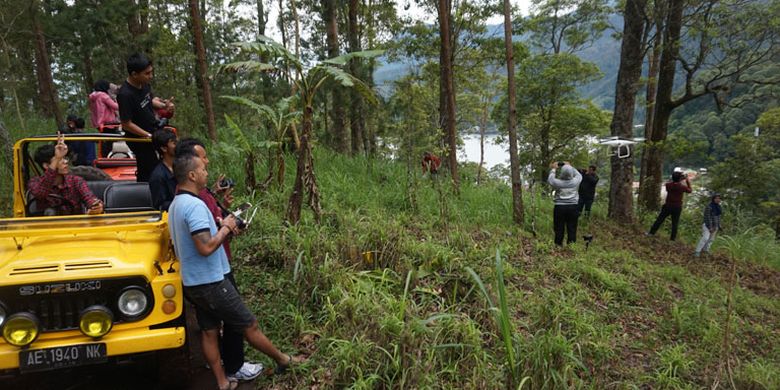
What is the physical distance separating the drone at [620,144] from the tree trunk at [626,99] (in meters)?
0.26

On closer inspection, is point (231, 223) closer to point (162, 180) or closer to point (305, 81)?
point (162, 180)

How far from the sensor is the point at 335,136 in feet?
46.7

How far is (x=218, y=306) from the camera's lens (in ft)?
9.66

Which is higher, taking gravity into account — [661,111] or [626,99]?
[626,99]

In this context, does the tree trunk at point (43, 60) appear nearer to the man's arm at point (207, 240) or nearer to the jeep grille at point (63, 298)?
the jeep grille at point (63, 298)

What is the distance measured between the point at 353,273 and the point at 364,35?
18.3m

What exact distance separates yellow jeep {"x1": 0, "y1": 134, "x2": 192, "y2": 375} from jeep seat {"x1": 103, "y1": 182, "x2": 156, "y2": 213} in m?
0.74

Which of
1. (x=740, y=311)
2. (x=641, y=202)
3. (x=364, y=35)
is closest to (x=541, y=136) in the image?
(x=641, y=202)

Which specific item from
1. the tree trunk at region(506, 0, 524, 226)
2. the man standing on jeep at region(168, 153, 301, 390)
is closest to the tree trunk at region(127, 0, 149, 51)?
the tree trunk at region(506, 0, 524, 226)

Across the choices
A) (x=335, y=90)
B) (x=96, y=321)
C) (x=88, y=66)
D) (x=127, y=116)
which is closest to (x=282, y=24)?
(x=88, y=66)

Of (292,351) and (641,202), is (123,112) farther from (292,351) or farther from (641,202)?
(641,202)

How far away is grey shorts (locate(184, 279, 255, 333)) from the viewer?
2.90 m

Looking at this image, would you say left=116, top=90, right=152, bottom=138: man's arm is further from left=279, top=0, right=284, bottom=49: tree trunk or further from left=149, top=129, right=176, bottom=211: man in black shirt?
left=279, top=0, right=284, bottom=49: tree trunk

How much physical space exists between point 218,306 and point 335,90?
35.0ft
